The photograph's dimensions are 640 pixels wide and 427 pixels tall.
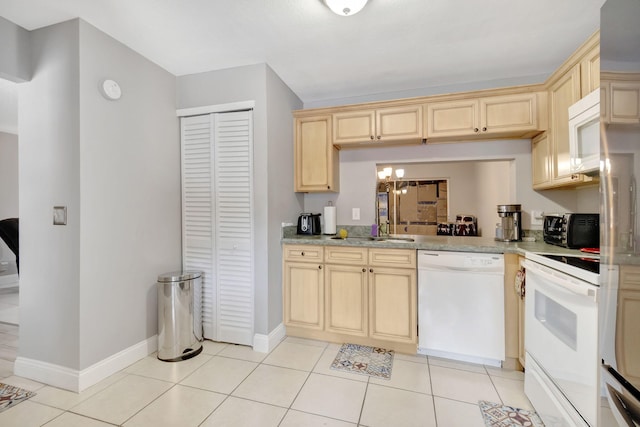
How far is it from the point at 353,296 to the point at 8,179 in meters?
5.55

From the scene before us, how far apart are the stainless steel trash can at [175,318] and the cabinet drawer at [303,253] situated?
85 cm

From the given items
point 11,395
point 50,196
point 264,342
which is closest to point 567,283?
point 264,342

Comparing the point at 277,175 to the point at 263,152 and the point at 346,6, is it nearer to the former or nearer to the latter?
the point at 263,152

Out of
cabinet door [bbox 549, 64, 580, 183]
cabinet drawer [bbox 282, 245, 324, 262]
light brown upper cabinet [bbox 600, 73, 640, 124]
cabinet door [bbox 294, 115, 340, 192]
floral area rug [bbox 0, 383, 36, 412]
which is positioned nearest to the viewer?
light brown upper cabinet [bbox 600, 73, 640, 124]

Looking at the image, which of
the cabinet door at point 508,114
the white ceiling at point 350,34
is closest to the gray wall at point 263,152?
the white ceiling at point 350,34

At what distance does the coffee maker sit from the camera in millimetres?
Answer: 2512

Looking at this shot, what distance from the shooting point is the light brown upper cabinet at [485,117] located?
2359mm

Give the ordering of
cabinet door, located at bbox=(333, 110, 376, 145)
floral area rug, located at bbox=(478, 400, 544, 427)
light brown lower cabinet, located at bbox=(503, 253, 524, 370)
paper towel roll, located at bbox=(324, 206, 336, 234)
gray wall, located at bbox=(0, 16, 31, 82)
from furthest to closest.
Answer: paper towel roll, located at bbox=(324, 206, 336, 234), cabinet door, located at bbox=(333, 110, 376, 145), light brown lower cabinet, located at bbox=(503, 253, 524, 370), gray wall, located at bbox=(0, 16, 31, 82), floral area rug, located at bbox=(478, 400, 544, 427)

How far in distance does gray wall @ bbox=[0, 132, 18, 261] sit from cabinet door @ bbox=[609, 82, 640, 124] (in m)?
6.48

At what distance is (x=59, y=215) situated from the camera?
6.29ft

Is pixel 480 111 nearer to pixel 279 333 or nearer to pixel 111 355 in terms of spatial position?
pixel 279 333

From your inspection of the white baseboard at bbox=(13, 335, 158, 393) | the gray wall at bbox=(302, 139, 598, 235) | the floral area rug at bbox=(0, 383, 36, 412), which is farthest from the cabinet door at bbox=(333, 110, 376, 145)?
the floral area rug at bbox=(0, 383, 36, 412)

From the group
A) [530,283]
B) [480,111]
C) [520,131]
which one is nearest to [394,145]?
[480,111]

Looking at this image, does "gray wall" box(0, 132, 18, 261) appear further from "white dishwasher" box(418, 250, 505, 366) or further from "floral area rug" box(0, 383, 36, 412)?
"white dishwasher" box(418, 250, 505, 366)
